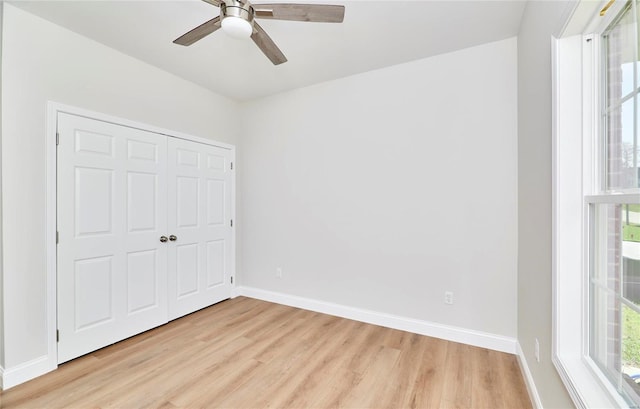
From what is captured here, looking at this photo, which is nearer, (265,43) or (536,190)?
(536,190)

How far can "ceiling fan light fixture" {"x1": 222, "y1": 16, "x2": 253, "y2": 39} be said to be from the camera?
155 centimetres

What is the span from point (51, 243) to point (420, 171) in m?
3.26

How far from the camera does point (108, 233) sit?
2516 mm

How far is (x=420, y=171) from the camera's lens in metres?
Result: 2.74

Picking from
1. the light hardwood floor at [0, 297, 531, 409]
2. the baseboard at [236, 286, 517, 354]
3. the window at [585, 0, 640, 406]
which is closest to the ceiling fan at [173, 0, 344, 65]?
the window at [585, 0, 640, 406]

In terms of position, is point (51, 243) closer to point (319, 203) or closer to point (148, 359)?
point (148, 359)

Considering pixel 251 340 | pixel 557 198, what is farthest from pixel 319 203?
pixel 557 198

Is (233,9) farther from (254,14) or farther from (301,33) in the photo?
(301,33)

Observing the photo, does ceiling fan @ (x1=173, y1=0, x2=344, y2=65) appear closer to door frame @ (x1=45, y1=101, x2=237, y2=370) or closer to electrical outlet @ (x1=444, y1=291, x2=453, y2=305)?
door frame @ (x1=45, y1=101, x2=237, y2=370)

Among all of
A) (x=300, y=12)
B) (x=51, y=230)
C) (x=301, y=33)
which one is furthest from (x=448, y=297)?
(x=51, y=230)

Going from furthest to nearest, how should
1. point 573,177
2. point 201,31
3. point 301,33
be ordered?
point 301,33 < point 201,31 < point 573,177

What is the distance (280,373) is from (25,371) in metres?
1.87

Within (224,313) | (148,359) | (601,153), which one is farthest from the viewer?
(224,313)

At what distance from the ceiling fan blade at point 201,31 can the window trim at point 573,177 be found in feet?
6.09
